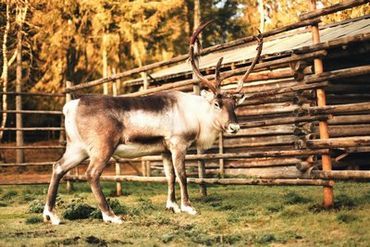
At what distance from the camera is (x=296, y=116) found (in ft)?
25.7

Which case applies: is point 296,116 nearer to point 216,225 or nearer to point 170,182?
point 170,182

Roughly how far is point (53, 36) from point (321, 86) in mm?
16820

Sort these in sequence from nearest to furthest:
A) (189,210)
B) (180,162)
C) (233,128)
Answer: (189,210) < (233,128) < (180,162)

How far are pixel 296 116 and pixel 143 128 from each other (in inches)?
90.4

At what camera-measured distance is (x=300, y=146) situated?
744cm

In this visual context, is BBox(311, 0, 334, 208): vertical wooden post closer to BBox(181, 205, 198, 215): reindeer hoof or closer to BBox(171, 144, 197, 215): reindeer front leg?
BBox(181, 205, 198, 215): reindeer hoof

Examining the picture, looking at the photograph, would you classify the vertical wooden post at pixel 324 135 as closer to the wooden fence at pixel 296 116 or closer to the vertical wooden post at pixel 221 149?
the wooden fence at pixel 296 116

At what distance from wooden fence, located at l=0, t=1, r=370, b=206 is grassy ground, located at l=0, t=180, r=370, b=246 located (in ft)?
1.37

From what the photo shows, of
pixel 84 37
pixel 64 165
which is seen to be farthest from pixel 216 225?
pixel 84 37

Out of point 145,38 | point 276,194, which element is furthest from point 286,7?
point 276,194

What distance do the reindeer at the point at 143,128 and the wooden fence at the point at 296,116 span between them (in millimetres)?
684

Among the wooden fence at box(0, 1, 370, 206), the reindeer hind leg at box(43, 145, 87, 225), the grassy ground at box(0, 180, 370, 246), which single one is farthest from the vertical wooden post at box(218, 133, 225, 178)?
the reindeer hind leg at box(43, 145, 87, 225)

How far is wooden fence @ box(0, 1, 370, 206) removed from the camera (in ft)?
21.9

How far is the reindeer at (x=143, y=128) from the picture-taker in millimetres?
7133
